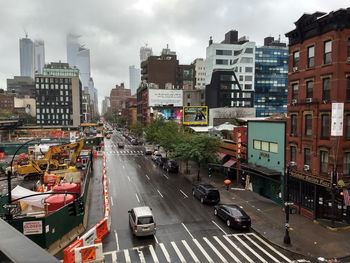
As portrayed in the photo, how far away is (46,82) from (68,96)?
13.2 meters

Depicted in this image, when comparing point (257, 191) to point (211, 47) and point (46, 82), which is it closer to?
point (211, 47)

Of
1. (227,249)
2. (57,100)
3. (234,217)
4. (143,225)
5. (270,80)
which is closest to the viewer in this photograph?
(227,249)

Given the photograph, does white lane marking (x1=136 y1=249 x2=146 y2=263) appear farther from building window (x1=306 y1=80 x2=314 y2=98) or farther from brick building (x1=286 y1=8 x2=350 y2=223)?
building window (x1=306 y1=80 x2=314 y2=98)

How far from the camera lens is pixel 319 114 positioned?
91.7 feet

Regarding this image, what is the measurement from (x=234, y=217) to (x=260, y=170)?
11078mm

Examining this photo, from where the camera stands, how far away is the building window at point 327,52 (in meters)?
27.0

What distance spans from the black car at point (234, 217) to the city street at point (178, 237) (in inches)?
20.9

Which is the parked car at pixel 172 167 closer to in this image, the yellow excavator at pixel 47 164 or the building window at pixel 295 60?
the yellow excavator at pixel 47 164

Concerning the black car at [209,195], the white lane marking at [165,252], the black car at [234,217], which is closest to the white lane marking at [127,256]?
the white lane marking at [165,252]

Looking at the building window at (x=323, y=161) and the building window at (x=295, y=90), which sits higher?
the building window at (x=295, y=90)

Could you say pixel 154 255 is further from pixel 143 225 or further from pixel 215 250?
pixel 215 250

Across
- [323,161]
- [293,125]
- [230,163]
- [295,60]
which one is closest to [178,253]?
[323,161]

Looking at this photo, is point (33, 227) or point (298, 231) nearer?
point (33, 227)

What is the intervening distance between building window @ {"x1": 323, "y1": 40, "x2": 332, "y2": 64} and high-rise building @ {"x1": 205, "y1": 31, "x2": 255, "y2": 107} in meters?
91.8
